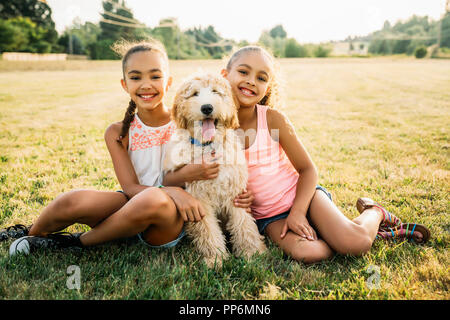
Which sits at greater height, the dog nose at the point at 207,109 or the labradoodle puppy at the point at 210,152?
the dog nose at the point at 207,109

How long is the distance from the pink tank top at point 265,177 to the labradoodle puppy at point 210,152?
9.3 inches

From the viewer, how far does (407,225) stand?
2600 millimetres

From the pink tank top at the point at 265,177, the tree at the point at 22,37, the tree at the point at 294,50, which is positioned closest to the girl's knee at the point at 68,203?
the pink tank top at the point at 265,177

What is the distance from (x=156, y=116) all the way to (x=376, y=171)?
9.81ft

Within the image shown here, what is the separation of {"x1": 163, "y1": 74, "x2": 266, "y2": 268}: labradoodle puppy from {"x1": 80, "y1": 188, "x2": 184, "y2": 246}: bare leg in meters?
0.22

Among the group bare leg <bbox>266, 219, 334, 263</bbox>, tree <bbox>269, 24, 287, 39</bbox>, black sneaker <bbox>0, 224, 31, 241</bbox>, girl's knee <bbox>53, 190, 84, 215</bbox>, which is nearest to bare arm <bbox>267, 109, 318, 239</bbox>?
bare leg <bbox>266, 219, 334, 263</bbox>

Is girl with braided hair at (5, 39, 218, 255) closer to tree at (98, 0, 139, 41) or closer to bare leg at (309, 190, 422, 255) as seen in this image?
bare leg at (309, 190, 422, 255)

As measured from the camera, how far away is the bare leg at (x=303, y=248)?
2.33 meters

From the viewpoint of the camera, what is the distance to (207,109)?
2238mm

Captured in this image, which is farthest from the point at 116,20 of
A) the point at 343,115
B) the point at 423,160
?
the point at 423,160

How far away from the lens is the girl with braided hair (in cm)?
218

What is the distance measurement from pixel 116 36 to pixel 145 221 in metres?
49.7

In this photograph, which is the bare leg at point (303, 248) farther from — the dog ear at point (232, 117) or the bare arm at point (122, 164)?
the bare arm at point (122, 164)

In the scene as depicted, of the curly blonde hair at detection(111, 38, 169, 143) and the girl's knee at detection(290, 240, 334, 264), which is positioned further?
the curly blonde hair at detection(111, 38, 169, 143)
